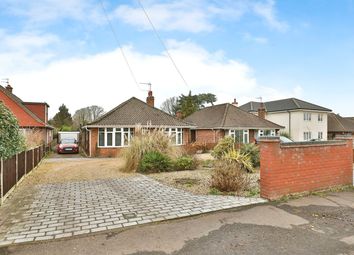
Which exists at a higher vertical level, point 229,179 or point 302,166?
point 302,166

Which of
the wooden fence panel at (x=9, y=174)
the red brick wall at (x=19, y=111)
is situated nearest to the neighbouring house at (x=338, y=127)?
the red brick wall at (x=19, y=111)

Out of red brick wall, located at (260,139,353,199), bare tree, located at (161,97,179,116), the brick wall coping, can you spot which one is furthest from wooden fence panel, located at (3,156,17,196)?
bare tree, located at (161,97,179,116)

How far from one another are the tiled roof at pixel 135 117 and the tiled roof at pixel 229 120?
5.06 metres

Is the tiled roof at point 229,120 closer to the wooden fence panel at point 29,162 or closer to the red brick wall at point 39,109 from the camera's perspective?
the red brick wall at point 39,109

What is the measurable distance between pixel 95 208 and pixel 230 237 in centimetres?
310

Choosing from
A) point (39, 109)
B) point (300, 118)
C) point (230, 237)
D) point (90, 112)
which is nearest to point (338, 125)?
point (300, 118)

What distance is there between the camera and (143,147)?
1176 cm

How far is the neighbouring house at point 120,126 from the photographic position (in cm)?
2088

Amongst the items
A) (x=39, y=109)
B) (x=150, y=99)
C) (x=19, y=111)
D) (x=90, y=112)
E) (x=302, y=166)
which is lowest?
(x=302, y=166)

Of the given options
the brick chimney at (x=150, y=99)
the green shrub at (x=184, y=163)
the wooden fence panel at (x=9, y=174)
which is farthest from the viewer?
the brick chimney at (x=150, y=99)

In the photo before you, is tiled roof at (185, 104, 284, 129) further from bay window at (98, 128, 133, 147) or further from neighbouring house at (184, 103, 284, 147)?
bay window at (98, 128, 133, 147)

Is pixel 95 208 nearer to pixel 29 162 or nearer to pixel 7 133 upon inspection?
pixel 7 133

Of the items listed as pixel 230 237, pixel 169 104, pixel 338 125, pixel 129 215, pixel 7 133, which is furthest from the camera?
pixel 169 104

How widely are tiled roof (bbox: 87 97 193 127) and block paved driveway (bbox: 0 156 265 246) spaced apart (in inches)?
526
